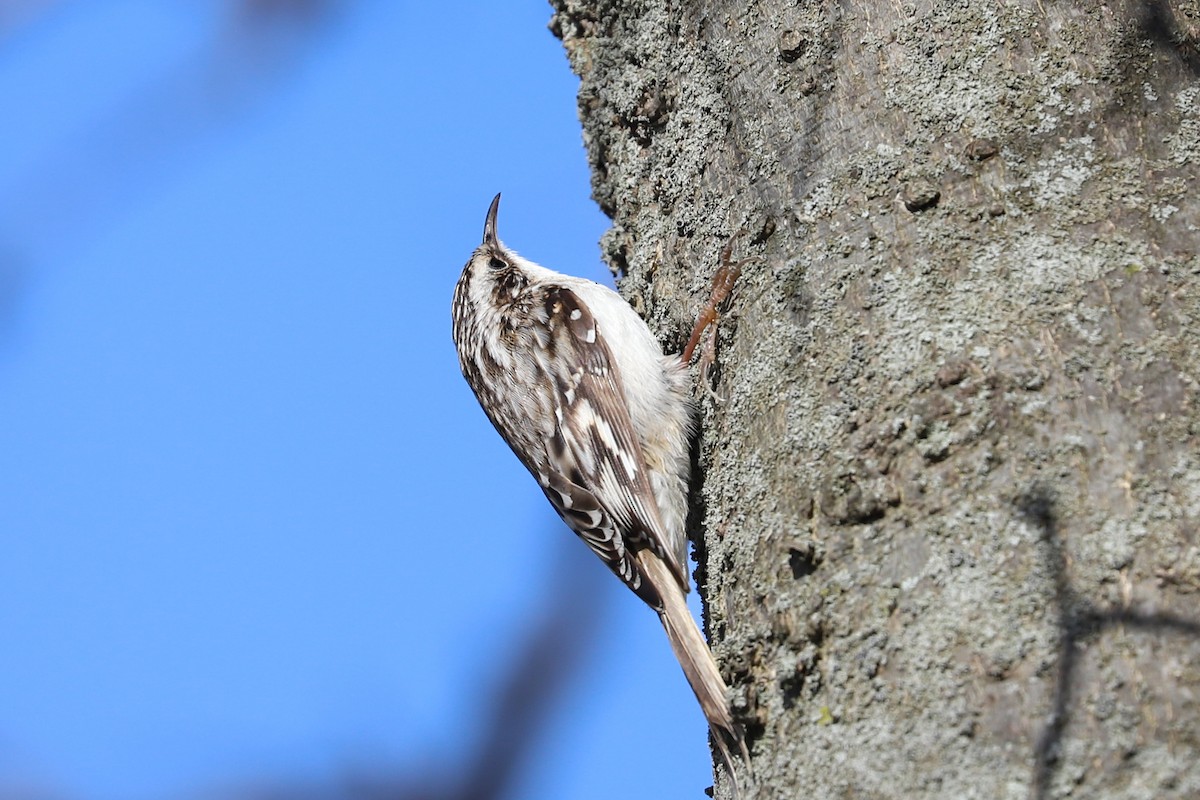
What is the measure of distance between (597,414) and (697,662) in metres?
0.88

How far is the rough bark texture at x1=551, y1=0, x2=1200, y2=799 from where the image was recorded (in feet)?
4.27

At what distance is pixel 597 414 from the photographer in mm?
2803

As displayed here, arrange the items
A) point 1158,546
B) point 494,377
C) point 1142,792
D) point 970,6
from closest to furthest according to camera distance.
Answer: point 1142,792 → point 1158,546 → point 970,6 → point 494,377

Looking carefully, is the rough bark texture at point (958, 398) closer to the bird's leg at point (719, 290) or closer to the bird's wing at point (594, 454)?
the bird's leg at point (719, 290)

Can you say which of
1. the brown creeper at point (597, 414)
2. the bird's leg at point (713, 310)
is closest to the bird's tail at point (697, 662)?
the brown creeper at point (597, 414)

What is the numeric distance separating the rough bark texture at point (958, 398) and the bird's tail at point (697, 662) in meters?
0.07

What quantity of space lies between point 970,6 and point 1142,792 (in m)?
1.19

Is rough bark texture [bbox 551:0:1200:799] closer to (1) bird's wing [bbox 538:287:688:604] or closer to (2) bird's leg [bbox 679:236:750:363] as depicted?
(2) bird's leg [bbox 679:236:750:363]

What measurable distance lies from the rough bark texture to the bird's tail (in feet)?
0.23

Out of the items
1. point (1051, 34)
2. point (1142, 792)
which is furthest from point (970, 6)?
point (1142, 792)

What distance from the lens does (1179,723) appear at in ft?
3.95

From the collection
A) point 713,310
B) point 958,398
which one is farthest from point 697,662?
point 958,398

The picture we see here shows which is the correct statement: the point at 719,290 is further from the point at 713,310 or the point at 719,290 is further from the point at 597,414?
the point at 597,414

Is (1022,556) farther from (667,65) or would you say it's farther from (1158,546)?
(667,65)
